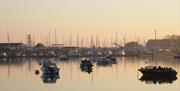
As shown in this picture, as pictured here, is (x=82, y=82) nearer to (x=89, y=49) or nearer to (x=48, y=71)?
(x=48, y=71)

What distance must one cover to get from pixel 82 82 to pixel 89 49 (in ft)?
324

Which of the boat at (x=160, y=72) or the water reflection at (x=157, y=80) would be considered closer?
the water reflection at (x=157, y=80)

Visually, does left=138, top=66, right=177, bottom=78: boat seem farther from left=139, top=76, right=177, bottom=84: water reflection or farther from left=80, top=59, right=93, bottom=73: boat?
left=80, top=59, right=93, bottom=73: boat

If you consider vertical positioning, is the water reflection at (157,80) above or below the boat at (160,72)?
below

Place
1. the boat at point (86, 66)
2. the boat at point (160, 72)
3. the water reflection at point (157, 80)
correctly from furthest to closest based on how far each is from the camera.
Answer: the boat at point (86, 66) → the boat at point (160, 72) → the water reflection at point (157, 80)

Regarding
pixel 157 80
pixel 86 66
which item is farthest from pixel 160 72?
pixel 86 66

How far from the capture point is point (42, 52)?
5281 inches

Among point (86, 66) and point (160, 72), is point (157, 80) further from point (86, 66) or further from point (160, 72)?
point (86, 66)

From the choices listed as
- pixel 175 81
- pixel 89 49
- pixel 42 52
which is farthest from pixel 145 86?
pixel 89 49

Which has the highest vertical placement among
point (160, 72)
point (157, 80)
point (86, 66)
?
point (86, 66)

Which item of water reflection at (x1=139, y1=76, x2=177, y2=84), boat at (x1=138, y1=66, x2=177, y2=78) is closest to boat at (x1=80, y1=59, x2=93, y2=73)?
water reflection at (x1=139, y1=76, x2=177, y2=84)

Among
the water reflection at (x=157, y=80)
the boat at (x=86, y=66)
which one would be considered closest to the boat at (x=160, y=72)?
the water reflection at (x=157, y=80)

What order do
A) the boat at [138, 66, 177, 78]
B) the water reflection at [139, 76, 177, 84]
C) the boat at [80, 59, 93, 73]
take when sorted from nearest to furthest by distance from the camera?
the water reflection at [139, 76, 177, 84] < the boat at [138, 66, 177, 78] < the boat at [80, 59, 93, 73]

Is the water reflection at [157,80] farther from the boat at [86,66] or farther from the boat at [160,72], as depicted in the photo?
the boat at [86,66]
